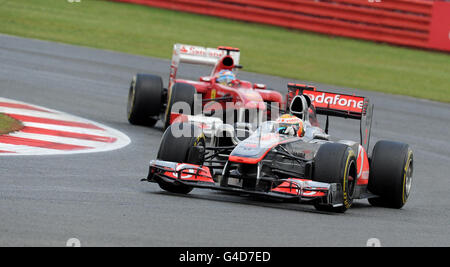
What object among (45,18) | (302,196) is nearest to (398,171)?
(302,196)

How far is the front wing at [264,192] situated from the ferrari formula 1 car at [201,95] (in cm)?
452

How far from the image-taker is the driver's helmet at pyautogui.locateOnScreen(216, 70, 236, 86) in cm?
Answer: 1441

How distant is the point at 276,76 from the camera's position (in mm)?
21750

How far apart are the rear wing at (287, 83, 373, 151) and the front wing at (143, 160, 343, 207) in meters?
2.06

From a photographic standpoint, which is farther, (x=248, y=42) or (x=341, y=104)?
(x=248, y=42)

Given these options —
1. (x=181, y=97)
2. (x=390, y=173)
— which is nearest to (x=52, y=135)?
(x=181, y=97)

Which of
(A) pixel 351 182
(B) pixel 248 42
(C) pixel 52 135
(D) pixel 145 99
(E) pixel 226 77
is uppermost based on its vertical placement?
(E) pixel 226 77

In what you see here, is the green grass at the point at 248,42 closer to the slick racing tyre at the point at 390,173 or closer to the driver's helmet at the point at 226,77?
the driver's helmet at the point at 226,77

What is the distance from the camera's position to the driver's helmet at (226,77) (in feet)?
47.3

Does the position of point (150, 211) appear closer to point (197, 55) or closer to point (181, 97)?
point (181, 97)

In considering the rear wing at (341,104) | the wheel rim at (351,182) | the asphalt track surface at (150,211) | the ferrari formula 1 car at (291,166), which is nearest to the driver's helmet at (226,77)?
the asphalt track surface at (150,211)

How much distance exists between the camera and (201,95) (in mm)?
14547

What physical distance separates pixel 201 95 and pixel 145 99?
→ 0.89 metres

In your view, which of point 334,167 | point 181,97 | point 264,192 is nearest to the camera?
point 264,192
